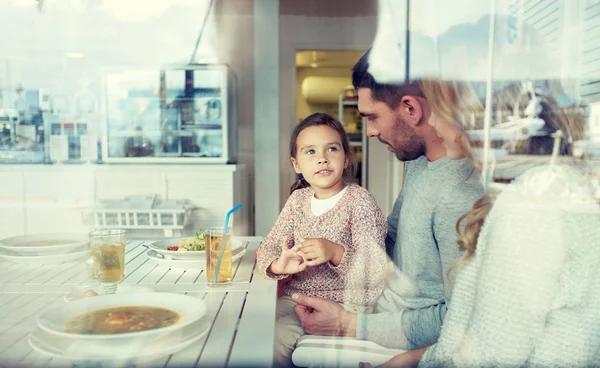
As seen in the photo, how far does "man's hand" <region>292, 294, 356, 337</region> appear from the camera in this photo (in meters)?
1.24

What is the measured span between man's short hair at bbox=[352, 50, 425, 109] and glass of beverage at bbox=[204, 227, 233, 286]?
0.53 metres

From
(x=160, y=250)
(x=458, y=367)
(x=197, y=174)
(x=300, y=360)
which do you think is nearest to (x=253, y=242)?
(x=160, y=250)

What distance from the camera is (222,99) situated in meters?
2.78

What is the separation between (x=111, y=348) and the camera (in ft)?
2.41

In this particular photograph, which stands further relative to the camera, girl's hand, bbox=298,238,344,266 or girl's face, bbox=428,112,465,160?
girl's hand, bbox=298,238,344,266

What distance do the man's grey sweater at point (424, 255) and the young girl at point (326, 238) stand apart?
85mm

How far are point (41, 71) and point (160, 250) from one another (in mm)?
911

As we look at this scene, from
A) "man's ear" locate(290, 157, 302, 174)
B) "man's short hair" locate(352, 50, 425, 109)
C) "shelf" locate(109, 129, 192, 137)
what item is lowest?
"man's ear" locate(290, 157, 302, 174)

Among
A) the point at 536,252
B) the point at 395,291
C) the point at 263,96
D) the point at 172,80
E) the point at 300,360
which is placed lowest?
the point at 300,360

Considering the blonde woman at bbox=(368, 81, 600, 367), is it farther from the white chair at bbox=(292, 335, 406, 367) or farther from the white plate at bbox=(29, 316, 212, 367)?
the white plate at bbox=(29, 316, 212, 367)

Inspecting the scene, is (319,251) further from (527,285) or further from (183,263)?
(527,285)

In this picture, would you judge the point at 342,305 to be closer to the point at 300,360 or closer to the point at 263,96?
the point at 300,360

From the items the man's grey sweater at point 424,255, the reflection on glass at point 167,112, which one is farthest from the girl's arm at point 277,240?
the reflection on glass at point 167,112

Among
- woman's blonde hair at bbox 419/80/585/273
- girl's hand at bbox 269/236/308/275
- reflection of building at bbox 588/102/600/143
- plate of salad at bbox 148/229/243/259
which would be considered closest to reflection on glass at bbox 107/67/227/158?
plate of salad at bbox 148/229/243/259
